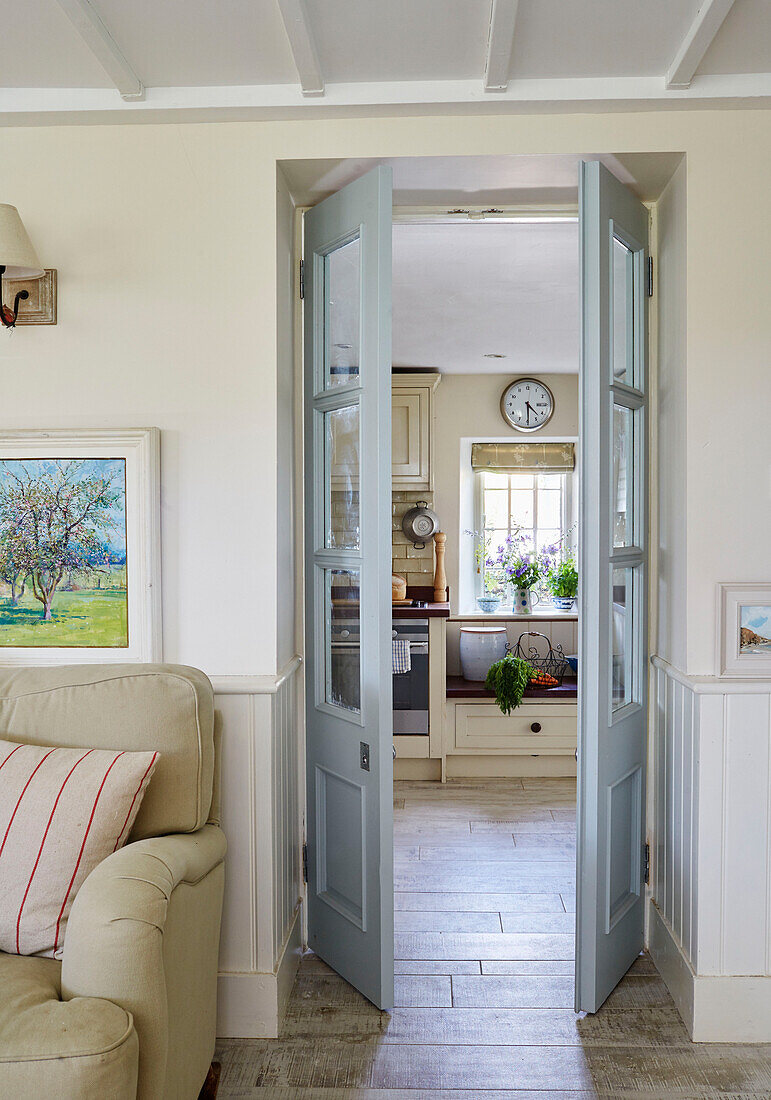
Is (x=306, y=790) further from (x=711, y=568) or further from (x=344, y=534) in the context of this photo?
(x=711, y=568)

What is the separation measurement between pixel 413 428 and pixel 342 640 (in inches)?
115

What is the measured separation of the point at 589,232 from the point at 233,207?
994mm

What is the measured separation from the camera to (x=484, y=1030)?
2.24 meters

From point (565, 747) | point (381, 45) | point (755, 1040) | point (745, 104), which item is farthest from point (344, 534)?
point (565, 747)

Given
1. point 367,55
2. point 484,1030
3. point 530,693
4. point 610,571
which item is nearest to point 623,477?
point 610,571

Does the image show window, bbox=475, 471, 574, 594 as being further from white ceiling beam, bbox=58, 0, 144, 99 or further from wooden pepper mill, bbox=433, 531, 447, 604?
white ceiling beam, bbox=58, 0, 144, 99

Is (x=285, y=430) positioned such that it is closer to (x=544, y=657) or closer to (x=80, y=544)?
(x=80, y=544)

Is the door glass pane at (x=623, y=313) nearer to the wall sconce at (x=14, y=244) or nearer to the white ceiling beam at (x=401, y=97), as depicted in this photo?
the white ceiling beam at (x=401, y=97)

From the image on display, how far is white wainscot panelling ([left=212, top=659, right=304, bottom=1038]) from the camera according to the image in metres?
2.19

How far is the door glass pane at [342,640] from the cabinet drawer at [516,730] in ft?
7.46

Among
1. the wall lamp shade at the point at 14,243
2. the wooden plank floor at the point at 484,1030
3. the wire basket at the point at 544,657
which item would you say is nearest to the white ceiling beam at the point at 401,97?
the wall lamp shade at the point at 14,243

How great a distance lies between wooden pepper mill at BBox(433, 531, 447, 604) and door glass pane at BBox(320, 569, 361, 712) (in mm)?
2842

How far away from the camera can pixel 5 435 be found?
2.25 m

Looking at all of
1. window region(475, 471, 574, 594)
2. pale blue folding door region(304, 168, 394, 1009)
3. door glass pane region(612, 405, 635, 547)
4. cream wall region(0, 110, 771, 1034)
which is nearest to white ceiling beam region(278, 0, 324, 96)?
cream wall region(0, 110, 771, 1034)
